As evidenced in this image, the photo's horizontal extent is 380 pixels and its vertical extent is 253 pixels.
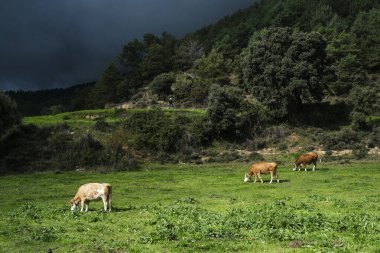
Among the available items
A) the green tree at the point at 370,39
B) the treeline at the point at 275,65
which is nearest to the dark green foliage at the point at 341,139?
the treeline at the point at 275,65

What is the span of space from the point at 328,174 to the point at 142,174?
1829 cm

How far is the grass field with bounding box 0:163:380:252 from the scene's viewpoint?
1736 centimetres

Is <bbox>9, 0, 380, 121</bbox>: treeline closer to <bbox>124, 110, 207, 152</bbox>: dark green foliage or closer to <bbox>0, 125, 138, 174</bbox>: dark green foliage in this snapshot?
<bbox>124, 110, 207, 152</bbox>: dark green foliage

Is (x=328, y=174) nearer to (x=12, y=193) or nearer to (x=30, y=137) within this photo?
Result: (x=12, y=193)

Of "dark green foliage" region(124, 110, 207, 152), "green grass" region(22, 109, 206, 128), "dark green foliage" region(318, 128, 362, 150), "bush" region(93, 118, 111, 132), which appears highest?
"green grass" region(22, 109, 206, 128)

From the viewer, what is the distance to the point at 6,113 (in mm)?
66500

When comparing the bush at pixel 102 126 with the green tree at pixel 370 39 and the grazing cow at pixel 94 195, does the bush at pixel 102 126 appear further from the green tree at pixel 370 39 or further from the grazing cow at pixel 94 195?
the green tree at pixel 370 39

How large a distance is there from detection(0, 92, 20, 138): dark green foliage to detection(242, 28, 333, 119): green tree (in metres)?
35.0

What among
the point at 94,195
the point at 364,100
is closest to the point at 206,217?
the point at 94,195

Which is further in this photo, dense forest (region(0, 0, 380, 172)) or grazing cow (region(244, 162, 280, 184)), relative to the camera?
dense forest (region(0, 0, 380, 172))

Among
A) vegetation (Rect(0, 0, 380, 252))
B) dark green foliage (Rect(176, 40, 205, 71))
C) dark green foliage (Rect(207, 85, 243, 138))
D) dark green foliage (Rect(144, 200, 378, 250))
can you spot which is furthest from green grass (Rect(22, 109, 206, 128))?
dark green foliage (Rect(176, 40, 205, 71))

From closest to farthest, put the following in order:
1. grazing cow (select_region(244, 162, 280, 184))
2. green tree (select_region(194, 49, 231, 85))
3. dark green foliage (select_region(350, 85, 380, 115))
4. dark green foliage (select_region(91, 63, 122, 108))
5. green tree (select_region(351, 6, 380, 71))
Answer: grazing cow (select_region(244, 162, 280, 184)) → dark green foliage (select_region(350, 85, 380, 115)) → green tree (select_region(351, 6, 380, 71)) → green tree (select_region(194, 49, 231, 85)) → dark green foliage (select_region(91, 63, 122, 108))

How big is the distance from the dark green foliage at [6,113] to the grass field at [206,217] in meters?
25.9

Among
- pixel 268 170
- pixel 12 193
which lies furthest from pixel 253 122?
pixel 12 193
